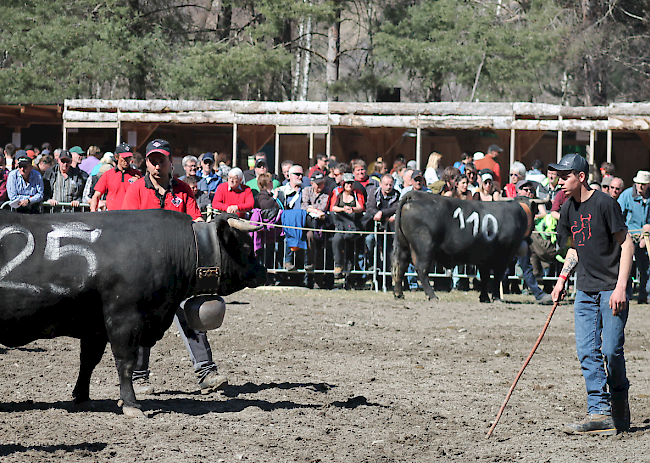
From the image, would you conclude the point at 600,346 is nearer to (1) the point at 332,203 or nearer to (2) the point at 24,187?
(1) the point at 332,203

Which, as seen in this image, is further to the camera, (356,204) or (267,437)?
(356,204)

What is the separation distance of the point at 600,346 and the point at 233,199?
7701mm

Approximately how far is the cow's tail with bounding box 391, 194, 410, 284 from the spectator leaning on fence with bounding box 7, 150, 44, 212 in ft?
19.4

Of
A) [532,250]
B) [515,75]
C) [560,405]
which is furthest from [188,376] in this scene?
[515,75]

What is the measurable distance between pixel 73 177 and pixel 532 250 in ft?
26.1

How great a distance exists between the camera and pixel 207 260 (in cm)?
615

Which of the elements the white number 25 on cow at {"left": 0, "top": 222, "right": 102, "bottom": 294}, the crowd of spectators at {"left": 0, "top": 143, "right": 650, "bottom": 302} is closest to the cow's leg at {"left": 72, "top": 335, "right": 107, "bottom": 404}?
the white number 25 on cow at {"left": 0, "top": 222, "right": 102, "bottom": 294}

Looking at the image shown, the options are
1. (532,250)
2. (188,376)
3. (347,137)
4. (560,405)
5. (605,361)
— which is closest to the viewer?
(605,361)

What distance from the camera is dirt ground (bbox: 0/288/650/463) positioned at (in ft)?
17.5

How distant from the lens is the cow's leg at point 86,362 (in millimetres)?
6164

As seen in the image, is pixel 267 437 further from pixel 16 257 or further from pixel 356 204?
pixel 356 204

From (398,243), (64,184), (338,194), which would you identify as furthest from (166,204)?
(64,184)

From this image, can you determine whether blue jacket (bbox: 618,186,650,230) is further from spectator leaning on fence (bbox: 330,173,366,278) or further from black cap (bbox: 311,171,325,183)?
black cap (bbox: 311,171,325,183)

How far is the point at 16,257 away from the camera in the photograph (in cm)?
551
